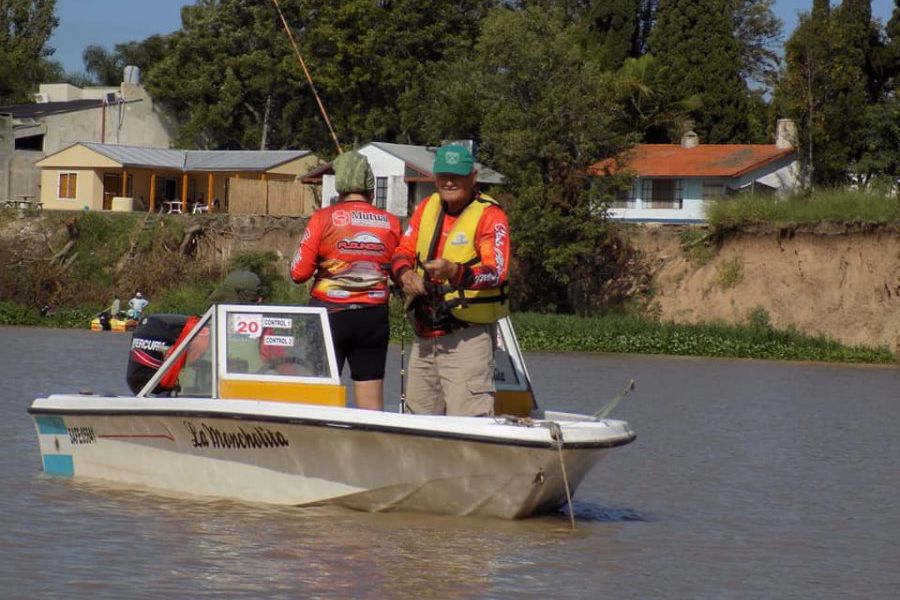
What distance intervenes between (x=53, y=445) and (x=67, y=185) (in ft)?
152

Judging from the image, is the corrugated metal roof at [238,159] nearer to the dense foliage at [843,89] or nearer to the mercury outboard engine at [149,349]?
the dense foliage at [843,89]

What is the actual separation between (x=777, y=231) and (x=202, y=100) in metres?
28.9

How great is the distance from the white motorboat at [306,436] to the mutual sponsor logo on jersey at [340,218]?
531 millimetres

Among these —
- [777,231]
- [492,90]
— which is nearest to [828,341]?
[777,231]

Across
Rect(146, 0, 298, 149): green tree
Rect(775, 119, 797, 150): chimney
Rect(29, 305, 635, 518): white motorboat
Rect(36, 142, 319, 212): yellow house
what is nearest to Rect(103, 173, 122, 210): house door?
Rect(36, 142, 319, 212): yellow house

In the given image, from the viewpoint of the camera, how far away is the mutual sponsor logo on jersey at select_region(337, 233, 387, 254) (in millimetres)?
8578

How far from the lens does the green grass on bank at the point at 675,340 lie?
31914mm

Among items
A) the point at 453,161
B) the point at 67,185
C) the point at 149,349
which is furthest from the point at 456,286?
the point at 67,185

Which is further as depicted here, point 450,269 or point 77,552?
point 450,269

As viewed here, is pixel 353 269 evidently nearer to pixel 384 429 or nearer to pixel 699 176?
pixel 384 429

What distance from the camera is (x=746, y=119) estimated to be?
175 ft

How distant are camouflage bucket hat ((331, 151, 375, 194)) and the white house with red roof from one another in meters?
37.7

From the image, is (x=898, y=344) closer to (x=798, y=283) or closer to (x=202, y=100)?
(x=798, y=283)

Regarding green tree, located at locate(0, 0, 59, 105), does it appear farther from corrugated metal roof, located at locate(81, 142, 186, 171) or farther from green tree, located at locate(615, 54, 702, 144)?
green tree, located at locate(615, 54, 702, 144)
